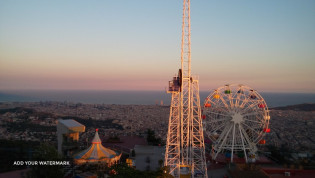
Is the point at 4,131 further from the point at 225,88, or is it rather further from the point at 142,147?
the point at 225,88

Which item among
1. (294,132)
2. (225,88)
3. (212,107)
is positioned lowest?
(294,132)

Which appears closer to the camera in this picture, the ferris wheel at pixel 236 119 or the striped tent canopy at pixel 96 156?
the striped tent canopy at pixel 96 156

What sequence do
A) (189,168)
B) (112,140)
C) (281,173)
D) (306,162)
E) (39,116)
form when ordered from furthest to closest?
(39,116) → (112,140) → (306,162) → (281,173) → (189,168)

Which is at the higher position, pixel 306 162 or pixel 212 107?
pixel 212 107

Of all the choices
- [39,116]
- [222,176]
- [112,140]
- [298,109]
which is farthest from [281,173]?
[298,109]

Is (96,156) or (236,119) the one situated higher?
(236,119)

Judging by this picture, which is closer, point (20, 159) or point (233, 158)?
Answer: point (20, 159)

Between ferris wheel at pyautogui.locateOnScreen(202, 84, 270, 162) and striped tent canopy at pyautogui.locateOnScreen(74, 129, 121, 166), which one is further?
ferris wheel at pyautogui.locateOnScreen(202, 84, 270, 162)

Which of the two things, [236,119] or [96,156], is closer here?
[96,156]
